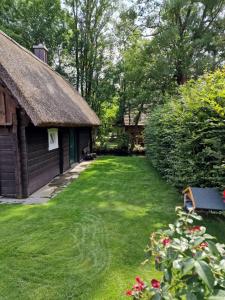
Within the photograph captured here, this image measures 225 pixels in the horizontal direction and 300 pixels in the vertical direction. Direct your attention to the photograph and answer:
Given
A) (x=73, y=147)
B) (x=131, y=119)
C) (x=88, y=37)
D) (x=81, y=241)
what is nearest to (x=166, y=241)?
(x=81, y=241)

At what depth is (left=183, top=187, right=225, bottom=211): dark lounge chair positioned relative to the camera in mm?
4860

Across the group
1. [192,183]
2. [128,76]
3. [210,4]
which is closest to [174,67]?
[128,76]

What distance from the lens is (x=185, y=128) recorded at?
20.2ft

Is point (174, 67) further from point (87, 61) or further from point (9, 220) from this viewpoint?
point (9, 220)

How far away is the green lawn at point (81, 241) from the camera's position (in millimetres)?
3230

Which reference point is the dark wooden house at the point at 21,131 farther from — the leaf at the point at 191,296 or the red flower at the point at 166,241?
the leaf at the point at 191,296

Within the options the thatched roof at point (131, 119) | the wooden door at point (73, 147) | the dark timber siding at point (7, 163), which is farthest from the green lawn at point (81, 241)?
the thatched roof at point (131, 119)

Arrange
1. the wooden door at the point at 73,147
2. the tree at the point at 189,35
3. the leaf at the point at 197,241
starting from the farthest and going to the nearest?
the tree at the point at 189,35, the wooden door at the point at 73,147, the leaf at the point at 197,241

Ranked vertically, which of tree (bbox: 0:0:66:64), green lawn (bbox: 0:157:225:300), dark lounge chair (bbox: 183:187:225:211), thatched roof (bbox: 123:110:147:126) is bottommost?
green lawn (bbox: 0:157:225:300)

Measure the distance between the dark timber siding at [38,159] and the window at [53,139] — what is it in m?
0.20

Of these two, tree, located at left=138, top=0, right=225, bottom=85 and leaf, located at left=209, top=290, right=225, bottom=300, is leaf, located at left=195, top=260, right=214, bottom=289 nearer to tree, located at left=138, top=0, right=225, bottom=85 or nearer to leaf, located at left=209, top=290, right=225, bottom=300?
leaf, located at left=209, top=290, right=225, bottom=300

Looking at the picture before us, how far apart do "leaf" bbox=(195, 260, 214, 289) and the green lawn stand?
2085 millimetres

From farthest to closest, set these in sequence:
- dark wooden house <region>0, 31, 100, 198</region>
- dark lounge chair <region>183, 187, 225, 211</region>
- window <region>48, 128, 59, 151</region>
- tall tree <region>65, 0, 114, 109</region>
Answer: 1. tall tree <region>65, 0, 114, 109</region>
2. window <region>48, 128, 59, 151</region>
3. dark wooden house <region>0, 31, 100, 198</region>
4. dark lounge chair <region>183, 187, 225, 211</region>

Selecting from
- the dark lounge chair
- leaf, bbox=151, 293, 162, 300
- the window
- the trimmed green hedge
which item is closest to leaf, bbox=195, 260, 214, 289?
leaf, bbox=151, 293, 162, 300
